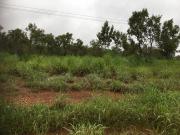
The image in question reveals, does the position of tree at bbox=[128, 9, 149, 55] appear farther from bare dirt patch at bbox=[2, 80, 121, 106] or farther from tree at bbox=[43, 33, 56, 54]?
bare dirt patch at bbox=[2, 80, 121, 106]

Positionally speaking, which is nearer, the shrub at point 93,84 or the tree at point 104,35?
the shrub at point 93,84

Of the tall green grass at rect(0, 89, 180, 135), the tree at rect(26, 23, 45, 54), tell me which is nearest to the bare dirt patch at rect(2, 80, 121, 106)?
the tall green grass at rect(0, 89, 180, 135)

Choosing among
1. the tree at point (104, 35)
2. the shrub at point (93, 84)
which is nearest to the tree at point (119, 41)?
the tree at point (104, 35)

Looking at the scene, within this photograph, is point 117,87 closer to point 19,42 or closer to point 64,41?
point 19,42

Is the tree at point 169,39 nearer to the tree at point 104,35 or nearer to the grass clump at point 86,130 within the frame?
the tree at point 104,35

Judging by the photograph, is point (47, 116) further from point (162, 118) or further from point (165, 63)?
point (165, 63)

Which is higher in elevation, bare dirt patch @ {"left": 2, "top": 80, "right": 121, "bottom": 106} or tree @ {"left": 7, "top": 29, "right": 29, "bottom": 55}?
tree @ {"left": 7, "top": 29, "right": 29, "bottom": 55}

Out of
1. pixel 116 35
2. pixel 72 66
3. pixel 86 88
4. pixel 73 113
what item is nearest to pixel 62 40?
pixel 116 35

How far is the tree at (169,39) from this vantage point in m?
22.4

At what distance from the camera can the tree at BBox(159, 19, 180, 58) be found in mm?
22422

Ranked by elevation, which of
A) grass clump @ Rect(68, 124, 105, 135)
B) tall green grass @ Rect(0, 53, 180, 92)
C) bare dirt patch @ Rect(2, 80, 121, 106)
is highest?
tall green grass @ Rect(0, 53, 180, 92)

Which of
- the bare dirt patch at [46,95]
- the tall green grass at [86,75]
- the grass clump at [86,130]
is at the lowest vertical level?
the bare dirt patch at [46,95]

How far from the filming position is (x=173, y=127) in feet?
15.3

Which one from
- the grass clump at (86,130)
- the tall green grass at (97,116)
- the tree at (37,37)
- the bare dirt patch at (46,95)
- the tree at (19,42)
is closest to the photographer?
the grass clump at (86,130)
